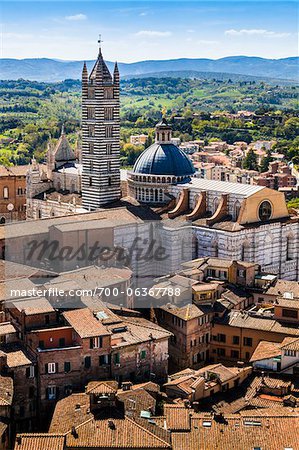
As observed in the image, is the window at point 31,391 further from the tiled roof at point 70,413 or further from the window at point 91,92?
the window at point 91,92

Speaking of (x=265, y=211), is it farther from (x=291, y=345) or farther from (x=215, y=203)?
(x=291, y=345)

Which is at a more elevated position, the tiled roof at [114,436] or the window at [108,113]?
the window at [108,113]

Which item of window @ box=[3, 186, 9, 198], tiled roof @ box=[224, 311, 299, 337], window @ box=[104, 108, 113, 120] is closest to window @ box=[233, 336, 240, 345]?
tiled roof @ box=[224, 311, 299, 337]

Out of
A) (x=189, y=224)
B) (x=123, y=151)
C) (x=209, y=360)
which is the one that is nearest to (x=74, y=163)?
(x=189, y=224)

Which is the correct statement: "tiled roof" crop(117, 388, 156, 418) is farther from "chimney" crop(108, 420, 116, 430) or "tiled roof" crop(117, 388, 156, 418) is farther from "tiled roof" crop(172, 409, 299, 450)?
"tiled roof" crop(172, 409, 299, 450)

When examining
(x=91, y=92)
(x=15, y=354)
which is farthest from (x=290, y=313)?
(x=91, y=92)

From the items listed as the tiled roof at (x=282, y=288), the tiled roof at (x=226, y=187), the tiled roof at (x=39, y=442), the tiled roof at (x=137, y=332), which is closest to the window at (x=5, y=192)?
the tiled roof at (x=226, y=187)
